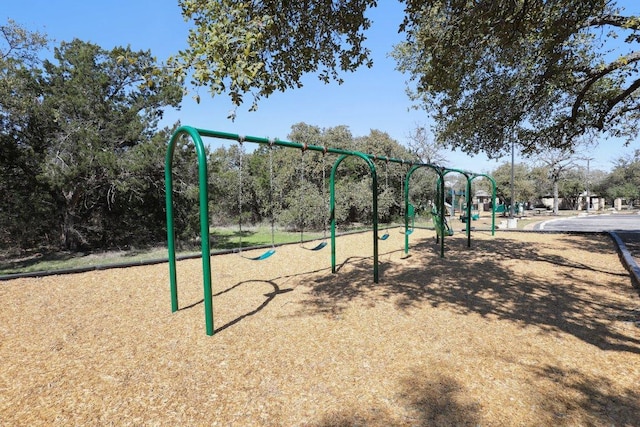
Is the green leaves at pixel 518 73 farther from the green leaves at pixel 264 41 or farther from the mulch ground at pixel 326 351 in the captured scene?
the mulch ground at pixel 326 351

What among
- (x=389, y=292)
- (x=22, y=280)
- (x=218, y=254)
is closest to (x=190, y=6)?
(x=389, y=292)

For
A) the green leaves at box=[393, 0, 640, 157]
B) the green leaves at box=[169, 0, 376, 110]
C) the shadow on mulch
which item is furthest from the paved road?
the green leaves at box=[169, 0, 376, 110]

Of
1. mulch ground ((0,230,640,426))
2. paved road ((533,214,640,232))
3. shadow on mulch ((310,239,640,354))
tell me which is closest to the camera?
mulch ground ((0,230,640,426))

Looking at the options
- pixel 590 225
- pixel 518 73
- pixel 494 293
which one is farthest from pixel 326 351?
pixel 590 225

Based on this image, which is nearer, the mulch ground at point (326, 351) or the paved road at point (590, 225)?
the mulch ground at point (326, 351)

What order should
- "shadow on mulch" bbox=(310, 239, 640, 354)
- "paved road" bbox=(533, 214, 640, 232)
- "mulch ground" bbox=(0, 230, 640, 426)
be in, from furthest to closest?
"paved road" bbox=(533, 214, 640, 232) → "shadow on mulch" bbox=(310, 239, 640, 354) → "mulch ground" bbox=(0, 230, 640, 426)

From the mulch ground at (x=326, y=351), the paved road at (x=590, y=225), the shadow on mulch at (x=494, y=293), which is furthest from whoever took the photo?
the paved road at (x=590, y=225)

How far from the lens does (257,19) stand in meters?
3.17

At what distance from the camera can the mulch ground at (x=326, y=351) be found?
7.57 feet

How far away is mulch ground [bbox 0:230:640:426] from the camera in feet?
7.57

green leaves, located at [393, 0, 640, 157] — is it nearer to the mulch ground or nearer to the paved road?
the mulch ground

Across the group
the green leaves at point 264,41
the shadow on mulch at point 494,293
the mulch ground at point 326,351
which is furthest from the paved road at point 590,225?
the green leaves at point 264,41

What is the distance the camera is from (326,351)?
3.23 metres

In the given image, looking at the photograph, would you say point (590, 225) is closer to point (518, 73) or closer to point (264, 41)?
point (518, 73)
